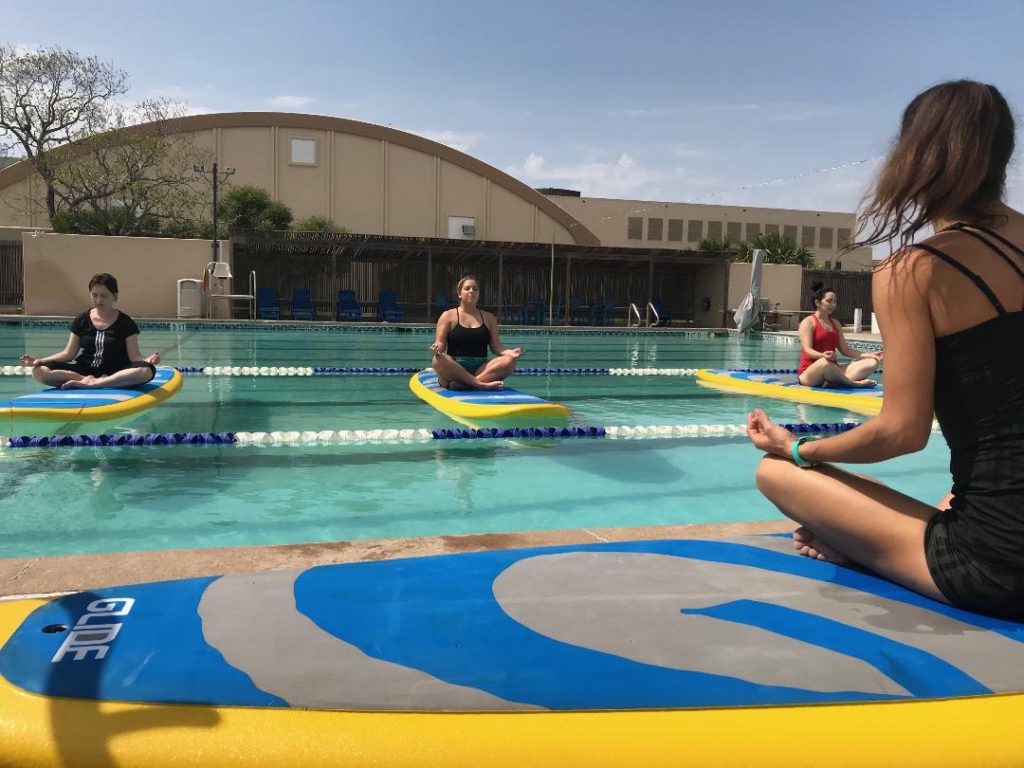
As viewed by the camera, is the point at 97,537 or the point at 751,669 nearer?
the point at 751,669

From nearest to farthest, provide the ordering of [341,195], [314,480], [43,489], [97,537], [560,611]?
[560,611] → [97,537] → [43,489] → [314,480] → [341,195]

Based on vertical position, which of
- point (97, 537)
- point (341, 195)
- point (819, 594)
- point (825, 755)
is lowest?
point (97, 537)

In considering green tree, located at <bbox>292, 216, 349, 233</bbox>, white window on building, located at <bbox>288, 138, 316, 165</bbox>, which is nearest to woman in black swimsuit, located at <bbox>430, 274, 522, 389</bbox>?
green tree, located at <bbox>292, 216, 349, 233</bbox>

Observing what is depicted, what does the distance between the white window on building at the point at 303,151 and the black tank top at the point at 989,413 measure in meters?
39.2

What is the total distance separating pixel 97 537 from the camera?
13.0 feet

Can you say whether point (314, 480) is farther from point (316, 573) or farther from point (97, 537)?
point (316, 573)

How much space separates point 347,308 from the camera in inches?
913

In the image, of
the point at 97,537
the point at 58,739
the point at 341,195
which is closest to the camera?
the point at 58,739

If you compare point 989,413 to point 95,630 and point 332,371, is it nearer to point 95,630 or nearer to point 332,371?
point 95,630

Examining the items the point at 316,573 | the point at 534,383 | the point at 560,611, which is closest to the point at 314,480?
the point at 316,573

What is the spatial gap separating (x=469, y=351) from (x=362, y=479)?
2.75 metres

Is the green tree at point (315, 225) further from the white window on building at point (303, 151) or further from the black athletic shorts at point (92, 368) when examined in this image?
the black athletic shorts at point (92, 368)

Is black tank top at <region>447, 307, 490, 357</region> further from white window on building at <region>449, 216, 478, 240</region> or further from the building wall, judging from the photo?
the building wall

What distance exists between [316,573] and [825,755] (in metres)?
1.32
